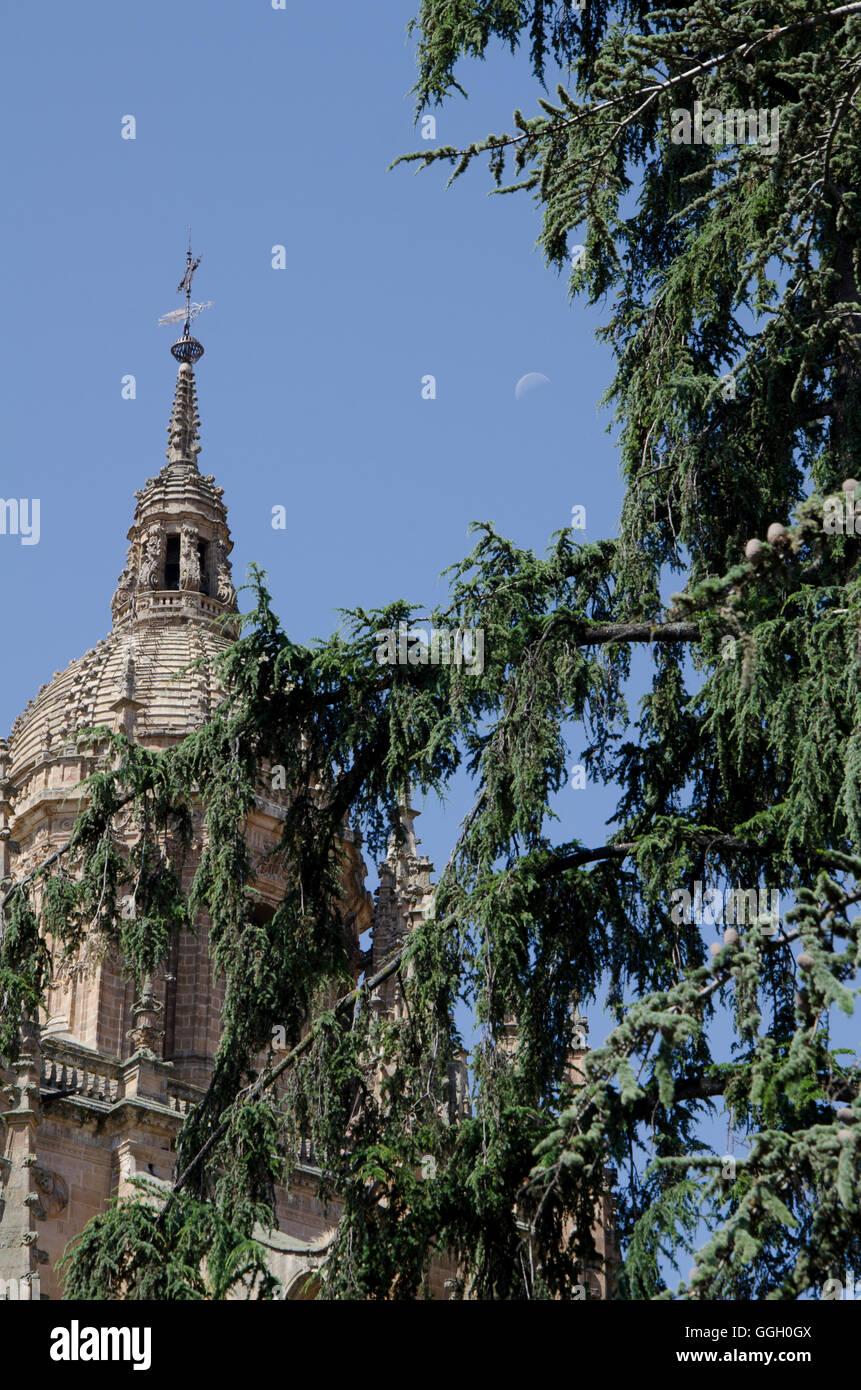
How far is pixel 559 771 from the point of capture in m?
13.3

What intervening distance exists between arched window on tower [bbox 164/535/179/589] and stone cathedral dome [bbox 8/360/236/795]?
2cm

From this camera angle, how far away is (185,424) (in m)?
57.3

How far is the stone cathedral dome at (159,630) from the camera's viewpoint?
42.9 meters

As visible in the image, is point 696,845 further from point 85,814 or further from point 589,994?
point 85,814

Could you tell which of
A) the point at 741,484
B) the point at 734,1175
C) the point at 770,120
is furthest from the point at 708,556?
the point at 734,1175

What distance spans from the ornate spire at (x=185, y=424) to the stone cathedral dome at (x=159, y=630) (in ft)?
0.12

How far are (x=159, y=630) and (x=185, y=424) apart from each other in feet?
32.3

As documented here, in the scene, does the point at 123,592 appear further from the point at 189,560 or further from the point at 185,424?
the point at 185,424

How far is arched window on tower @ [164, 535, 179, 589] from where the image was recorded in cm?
5250

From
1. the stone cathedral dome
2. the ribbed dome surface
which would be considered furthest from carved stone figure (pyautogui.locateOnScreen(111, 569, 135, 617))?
the ribbed dome surface

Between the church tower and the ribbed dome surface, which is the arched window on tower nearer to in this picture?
the church tower

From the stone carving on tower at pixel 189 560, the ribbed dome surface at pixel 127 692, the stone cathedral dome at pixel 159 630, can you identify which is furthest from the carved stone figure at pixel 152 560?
A: the ribbed dome surface at pixel 127 692

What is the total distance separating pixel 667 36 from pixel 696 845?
193 inches

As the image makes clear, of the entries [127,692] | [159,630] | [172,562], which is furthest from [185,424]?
[127,692]
